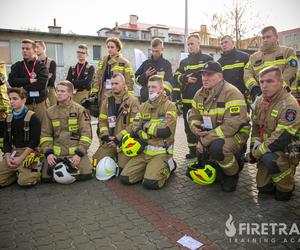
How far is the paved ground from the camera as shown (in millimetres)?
2916

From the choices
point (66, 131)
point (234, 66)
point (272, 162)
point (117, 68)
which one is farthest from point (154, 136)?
point (234, 66)

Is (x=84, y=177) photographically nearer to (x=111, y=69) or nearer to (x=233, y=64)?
(x=111, y=69)

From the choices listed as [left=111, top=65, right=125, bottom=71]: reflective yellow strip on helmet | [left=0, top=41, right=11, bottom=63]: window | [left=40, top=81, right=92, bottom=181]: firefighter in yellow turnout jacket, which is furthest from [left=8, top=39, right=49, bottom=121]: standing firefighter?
[left=0, top=41, right=11, bottom=63]: window

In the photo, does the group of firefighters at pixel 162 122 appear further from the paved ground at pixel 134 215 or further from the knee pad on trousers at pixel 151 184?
the paved ground at pixel 134 215

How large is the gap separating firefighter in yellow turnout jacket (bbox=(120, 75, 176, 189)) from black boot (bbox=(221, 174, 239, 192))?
90 cm

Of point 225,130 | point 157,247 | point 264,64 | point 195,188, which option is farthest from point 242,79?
point 157,247

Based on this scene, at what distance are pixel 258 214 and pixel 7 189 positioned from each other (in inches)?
149

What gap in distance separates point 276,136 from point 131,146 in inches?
85.0

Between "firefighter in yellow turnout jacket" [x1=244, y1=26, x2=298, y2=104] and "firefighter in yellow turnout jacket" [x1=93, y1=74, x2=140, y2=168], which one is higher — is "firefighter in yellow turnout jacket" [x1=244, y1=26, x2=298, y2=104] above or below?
above

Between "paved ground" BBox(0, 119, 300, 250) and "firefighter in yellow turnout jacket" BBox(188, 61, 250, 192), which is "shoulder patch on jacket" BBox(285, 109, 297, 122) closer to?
"firefighter in yellow turnout jacket" BBox(188, 61, 250, 192)

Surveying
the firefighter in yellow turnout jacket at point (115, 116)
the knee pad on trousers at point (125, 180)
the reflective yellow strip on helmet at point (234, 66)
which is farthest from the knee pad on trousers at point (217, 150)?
the reflective yellow strip on helmet at point (234, 66)

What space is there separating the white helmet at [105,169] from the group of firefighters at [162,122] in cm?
2

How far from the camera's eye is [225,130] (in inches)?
156

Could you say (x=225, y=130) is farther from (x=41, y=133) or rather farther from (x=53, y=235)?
(x=41, y=133)
